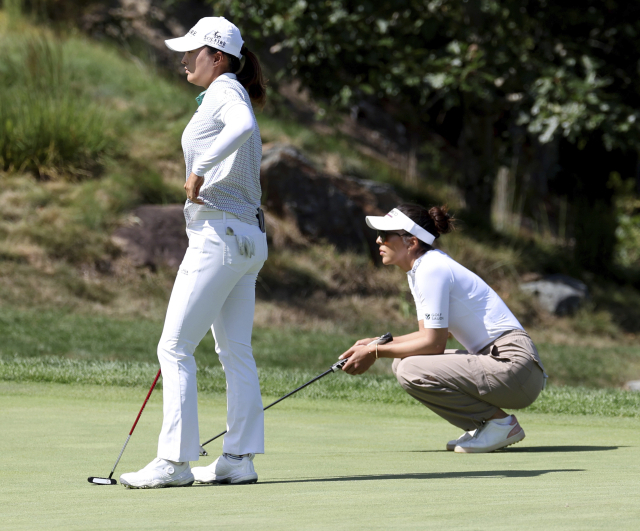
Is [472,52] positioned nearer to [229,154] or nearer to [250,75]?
[250,75]

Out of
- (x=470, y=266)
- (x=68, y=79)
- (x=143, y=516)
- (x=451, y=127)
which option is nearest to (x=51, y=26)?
(x=68, y=79)

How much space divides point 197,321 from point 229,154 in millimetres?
697

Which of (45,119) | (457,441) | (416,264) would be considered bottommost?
(457,441)

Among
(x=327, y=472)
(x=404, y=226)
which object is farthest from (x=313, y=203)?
(x=327, y=472)

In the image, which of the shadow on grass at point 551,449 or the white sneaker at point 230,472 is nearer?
the white sneaker at point 230,472

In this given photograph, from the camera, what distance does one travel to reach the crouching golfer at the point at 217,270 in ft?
12.3

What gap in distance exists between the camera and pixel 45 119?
1477 centimetres

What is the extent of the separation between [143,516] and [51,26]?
17.7 meters

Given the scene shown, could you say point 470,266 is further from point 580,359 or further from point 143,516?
point 143,516

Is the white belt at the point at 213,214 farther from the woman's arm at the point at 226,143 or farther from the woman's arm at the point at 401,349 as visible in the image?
the woman's arm at the point at 401,349

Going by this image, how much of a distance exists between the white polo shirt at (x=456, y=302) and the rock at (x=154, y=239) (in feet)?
31.8

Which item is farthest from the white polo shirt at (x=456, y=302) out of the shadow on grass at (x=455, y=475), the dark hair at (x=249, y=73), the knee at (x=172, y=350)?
the knee at (x=172, y=350)

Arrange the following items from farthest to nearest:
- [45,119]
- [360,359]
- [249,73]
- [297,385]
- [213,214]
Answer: [45,119], [297,385], [360,359], [249,73], [213,214]

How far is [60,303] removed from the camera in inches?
533
